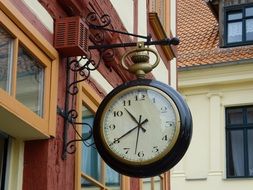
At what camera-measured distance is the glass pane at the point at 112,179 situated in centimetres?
673

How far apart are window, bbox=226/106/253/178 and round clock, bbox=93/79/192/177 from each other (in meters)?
12.5

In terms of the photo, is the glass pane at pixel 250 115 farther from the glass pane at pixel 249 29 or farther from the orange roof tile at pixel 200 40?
the glass pane at pixel 249 29

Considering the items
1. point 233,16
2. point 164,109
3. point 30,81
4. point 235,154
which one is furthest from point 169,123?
point 233,16

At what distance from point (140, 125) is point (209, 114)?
12891 mm

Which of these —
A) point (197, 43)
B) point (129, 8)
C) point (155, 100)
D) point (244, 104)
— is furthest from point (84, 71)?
point (197, 43)

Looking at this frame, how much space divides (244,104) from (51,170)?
12969mm

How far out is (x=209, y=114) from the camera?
58.5ft

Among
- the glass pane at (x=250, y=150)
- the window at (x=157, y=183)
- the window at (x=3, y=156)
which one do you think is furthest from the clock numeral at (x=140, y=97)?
the glass pane at (x=250, y=150)

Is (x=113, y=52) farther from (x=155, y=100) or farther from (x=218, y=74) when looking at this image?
(x=218, y=74)

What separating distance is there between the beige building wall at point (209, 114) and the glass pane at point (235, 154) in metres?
0.17

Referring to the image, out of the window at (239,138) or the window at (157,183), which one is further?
the window at (239,138)

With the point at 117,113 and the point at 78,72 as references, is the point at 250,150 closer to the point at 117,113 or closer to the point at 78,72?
the point at 78,72

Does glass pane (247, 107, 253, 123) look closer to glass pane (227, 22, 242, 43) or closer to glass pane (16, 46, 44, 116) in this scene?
glass pane (227, 22, 242, 43)

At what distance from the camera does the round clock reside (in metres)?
4.88
